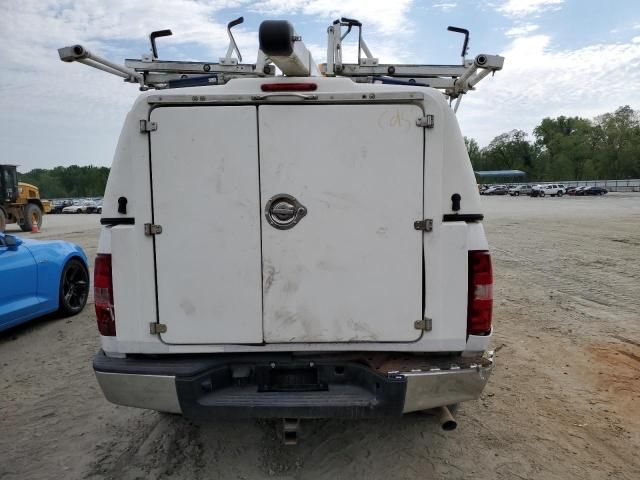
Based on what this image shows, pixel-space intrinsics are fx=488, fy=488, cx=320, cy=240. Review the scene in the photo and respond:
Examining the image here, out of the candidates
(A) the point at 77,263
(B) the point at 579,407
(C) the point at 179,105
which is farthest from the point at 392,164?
(A) the point at 77,263

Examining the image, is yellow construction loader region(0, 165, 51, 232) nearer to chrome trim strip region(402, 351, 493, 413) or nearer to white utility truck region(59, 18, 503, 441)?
white utility truck region(59, 18, 503, 441)

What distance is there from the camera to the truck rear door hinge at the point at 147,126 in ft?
8.91

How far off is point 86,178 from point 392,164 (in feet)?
383

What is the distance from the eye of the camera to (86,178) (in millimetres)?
106812

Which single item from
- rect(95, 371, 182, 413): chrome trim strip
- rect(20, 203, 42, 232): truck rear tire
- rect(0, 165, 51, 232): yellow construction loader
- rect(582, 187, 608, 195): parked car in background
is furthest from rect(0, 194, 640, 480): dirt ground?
rect(582, 187, 608, 195): parked car in background

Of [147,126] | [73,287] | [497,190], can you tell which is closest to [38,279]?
[73,287]

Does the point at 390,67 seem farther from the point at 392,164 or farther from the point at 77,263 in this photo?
the point at 77,263

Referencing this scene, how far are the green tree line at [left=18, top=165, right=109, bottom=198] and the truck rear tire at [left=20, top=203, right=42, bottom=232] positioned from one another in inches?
3279

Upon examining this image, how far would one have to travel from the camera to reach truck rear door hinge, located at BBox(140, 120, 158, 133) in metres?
2.72

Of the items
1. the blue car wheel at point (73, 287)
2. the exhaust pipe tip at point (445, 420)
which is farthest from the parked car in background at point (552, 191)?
the exhaust pipe tip at point (445, 420)

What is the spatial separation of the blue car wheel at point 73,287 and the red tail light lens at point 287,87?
16.5ft

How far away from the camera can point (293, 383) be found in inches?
112

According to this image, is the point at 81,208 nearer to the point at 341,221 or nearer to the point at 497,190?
the point at 341,221

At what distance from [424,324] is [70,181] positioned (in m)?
120
